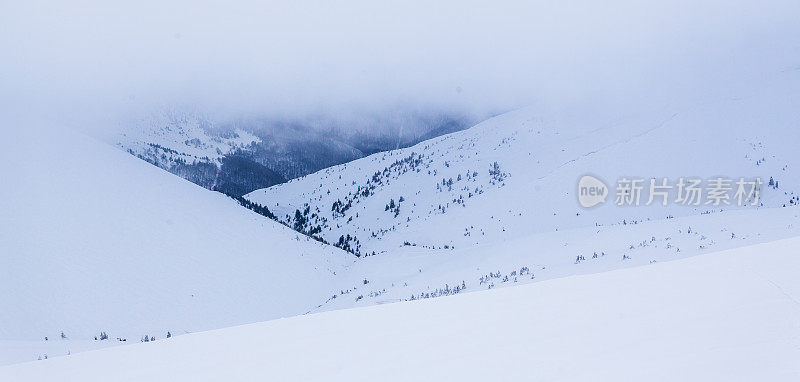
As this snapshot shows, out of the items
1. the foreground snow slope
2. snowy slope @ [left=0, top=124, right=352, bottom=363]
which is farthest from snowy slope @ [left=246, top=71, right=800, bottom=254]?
the foreground snow slope

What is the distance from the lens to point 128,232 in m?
24.7

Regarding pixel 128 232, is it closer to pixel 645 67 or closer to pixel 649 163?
pixel 649 163

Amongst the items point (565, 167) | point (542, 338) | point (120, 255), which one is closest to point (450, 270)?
point (120, 255)

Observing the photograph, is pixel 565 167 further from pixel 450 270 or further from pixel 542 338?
pixel 542 338

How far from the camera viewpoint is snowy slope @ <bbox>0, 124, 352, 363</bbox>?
57.0ft

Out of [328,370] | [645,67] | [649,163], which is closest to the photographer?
[328,370]

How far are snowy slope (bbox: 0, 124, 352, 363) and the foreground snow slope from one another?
9946mm

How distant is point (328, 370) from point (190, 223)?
28939 millimetres

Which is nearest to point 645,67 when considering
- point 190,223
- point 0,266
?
point 190,223

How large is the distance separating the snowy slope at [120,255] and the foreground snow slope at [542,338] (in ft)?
32.6

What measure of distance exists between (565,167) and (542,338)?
47026 millimetres

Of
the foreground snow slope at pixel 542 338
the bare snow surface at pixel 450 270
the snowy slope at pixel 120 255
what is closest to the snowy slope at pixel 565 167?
the bare snow surface at pixel 450 270

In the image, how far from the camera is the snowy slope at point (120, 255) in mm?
17359

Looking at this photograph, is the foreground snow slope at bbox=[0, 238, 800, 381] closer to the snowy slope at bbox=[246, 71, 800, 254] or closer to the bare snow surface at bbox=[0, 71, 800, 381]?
the bare snow surface at bbox=[0, 71, 800, 381]
